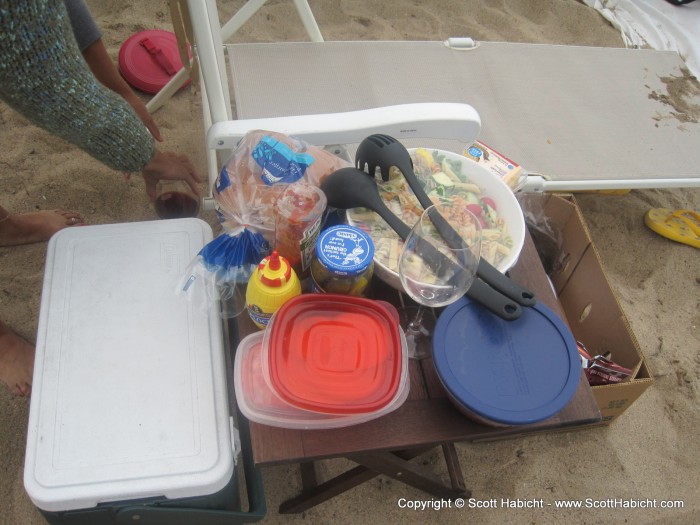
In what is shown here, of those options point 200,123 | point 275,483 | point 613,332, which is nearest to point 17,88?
point 275,483

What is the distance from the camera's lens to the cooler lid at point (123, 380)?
2.79ft

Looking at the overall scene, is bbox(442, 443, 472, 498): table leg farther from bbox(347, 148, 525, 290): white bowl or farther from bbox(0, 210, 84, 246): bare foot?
bbox(0, 210, 84, 246): bare foot

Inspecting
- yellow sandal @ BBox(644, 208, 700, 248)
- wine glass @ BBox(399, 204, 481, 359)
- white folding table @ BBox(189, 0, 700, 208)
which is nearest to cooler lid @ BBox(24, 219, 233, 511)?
wine glass @ BBox(399, 204, 481, 359)

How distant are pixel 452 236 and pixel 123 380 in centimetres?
59

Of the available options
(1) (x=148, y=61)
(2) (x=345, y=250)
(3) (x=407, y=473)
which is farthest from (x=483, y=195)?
(1) (x=148, y=61)

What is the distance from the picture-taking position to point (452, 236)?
83cm

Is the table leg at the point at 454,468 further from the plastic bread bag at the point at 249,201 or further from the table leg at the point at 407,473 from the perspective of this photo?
the plastic bread bag at the point at 249,201

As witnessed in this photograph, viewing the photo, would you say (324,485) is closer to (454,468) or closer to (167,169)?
(454,468)

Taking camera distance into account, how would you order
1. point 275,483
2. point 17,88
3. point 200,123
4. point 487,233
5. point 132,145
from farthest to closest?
point 200,123 → point 275,483 → point 132,145 → point 487,233 → point 17,88

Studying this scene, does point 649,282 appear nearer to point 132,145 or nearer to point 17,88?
point 132,145

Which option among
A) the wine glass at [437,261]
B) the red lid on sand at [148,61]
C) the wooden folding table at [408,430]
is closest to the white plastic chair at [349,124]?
the wine glass at [437,261]

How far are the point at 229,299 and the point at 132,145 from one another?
362 millimetres

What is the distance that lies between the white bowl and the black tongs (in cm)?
5

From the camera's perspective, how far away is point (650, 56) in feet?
6.69
